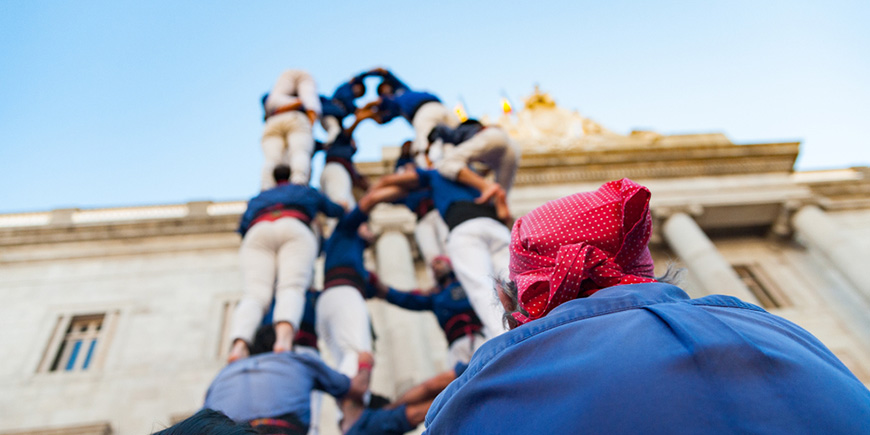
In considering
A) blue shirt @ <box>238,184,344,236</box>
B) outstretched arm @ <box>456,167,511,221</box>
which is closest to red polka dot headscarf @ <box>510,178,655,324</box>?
outstretched arm @ <box>456,167,511,221</box>

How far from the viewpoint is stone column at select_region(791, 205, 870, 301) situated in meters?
12.0

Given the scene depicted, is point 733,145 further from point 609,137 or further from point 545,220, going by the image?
point 545,220

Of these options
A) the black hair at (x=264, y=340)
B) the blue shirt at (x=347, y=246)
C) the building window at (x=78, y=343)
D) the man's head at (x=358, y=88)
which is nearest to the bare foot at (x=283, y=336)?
the black hair at (x=264, y=340)

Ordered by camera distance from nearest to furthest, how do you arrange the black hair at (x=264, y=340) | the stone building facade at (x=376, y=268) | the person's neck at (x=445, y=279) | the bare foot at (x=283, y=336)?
1. the bare foot at (x=283, y=336)
2. the black hair at (x=264, y=340)
3. the person's neck at (x=445, y=279)
4. the stone building facade at (x=376, y=268)

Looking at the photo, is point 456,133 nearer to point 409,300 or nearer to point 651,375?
point 409,300

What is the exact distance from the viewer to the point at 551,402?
1142 millimetres

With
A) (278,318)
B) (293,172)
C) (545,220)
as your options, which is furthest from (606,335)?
(293,172)

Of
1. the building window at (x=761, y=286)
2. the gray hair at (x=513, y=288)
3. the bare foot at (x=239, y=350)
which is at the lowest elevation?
the building window at (x=761, y=286)

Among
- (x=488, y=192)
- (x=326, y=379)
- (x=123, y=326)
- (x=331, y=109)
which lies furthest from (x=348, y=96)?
(x=123, y=326)

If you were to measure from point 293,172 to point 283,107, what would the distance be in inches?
48.8

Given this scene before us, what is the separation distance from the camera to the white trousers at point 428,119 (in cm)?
659

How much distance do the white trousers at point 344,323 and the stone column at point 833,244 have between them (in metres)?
12.3

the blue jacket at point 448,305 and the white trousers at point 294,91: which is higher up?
the white trousers at point 294,91

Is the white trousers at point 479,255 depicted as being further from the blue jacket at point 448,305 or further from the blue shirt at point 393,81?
the blue shirt at point 393,81
